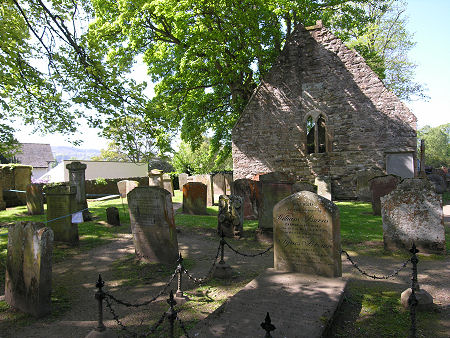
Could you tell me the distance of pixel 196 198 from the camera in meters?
13.3

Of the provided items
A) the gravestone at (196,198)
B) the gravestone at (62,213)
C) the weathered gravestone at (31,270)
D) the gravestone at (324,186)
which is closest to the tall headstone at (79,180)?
the gravestone at (62,213)

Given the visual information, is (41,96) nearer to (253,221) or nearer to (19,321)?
(19,321)

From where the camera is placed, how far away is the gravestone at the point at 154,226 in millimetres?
6836

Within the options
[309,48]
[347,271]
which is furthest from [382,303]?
[309,48]

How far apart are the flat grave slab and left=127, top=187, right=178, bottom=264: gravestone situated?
2467 millimetres

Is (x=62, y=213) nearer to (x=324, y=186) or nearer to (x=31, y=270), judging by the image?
(x=31, y=270)

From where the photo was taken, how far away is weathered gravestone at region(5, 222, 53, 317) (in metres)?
4.46

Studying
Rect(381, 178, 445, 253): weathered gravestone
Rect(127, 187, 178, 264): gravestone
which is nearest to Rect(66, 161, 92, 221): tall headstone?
Rect(127, 187, 178, 264): gravestone

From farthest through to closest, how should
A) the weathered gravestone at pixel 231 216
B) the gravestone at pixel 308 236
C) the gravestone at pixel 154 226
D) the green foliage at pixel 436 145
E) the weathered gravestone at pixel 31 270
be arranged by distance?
the green foliage at pixel 436 145
the weathered gravestone at pixel 231 216
the gravestone at pixel 154 226
the gravestone at pixel 308 236
the weathered gravestone at pixel 31 270

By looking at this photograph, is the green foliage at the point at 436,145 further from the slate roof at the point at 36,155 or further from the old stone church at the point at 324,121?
the slate roof at the point at 36,155

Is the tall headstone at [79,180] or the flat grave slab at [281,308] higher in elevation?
the tall headstone at [79,180]

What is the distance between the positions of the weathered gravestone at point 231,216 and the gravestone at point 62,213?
3.91m

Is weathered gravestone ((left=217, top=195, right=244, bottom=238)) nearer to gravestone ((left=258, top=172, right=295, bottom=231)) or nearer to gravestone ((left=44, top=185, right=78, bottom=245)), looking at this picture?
gravestone ((left=258, top=172, right=295, bottom=231))

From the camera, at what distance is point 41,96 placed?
8.73 meters
